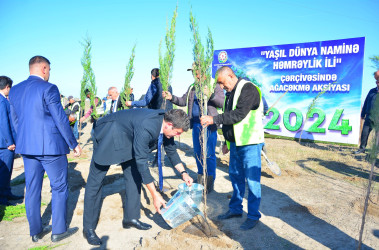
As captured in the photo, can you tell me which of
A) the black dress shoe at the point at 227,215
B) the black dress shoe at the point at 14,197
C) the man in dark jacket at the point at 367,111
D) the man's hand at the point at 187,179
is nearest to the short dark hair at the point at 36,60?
the man's hand at the point at 187,179

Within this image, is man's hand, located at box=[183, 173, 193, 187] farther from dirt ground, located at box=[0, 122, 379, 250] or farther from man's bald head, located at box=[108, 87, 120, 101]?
man's bald head, located at box=[108, 87, 120, 101]

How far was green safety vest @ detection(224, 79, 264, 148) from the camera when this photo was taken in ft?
11.1

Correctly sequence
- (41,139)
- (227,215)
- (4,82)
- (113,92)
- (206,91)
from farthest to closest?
(113,92), (4,82), (227,215), (206,91), (41,139)

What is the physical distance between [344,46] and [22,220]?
447 inches

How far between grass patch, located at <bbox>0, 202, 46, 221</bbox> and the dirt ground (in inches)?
4.1

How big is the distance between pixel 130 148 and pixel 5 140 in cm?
253

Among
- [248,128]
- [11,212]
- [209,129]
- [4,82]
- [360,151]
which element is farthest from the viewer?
[360,151]

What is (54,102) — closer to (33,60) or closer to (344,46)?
(33,60)

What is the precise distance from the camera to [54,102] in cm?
307

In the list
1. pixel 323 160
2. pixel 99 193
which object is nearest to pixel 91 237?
pixel 99 193

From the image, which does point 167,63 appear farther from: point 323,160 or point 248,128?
point 323,160

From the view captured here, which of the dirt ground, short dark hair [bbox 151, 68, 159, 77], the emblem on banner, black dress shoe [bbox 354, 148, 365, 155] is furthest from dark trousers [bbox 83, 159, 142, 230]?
the emblem on banner

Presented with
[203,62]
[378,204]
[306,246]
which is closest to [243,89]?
[203,62]

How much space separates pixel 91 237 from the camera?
324 cm
